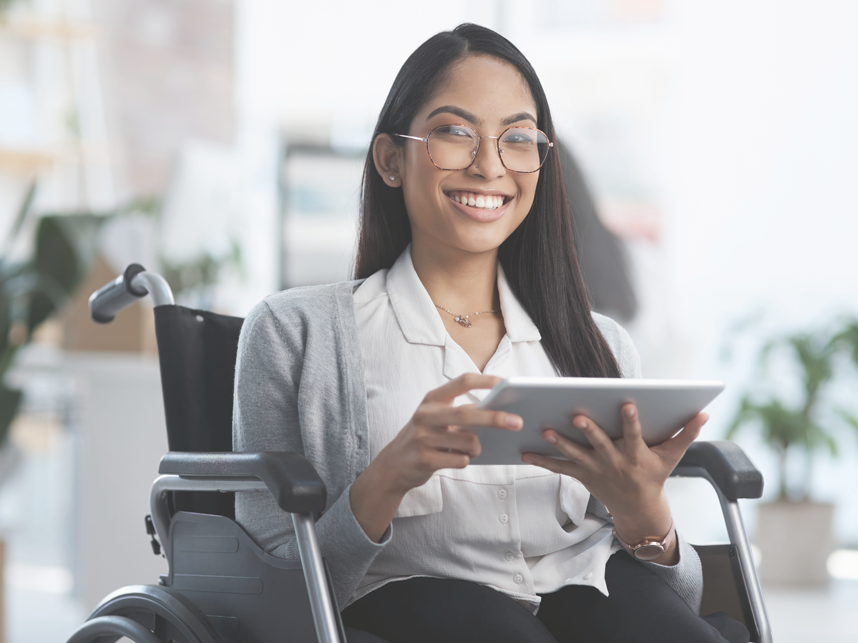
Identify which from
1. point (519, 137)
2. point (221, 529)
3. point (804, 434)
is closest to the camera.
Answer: point (221, 529)

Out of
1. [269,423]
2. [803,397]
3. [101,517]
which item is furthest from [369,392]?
[803,397]

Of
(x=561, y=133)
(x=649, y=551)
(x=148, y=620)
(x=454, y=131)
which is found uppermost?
(x=454, y=131)

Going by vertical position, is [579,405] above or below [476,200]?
below

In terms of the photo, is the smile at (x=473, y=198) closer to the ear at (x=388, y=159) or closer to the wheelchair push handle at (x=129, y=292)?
the ear at (x=388, y=159)

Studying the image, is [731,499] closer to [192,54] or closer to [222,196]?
[222,196]

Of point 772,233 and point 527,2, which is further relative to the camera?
point 527,2

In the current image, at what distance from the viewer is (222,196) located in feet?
10.7

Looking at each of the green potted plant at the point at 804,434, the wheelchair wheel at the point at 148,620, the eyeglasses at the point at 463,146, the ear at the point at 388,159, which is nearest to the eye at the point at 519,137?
the eyeglasses at the point at 463,146

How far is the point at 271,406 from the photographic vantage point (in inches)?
43.5

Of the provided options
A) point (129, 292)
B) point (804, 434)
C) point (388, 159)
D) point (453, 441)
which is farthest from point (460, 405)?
point (804, 434)

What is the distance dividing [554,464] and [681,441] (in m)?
0.13

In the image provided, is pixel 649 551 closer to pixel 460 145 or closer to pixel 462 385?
pixel 462 385

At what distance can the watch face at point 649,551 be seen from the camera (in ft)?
3.57

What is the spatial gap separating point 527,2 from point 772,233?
1.42 metres
